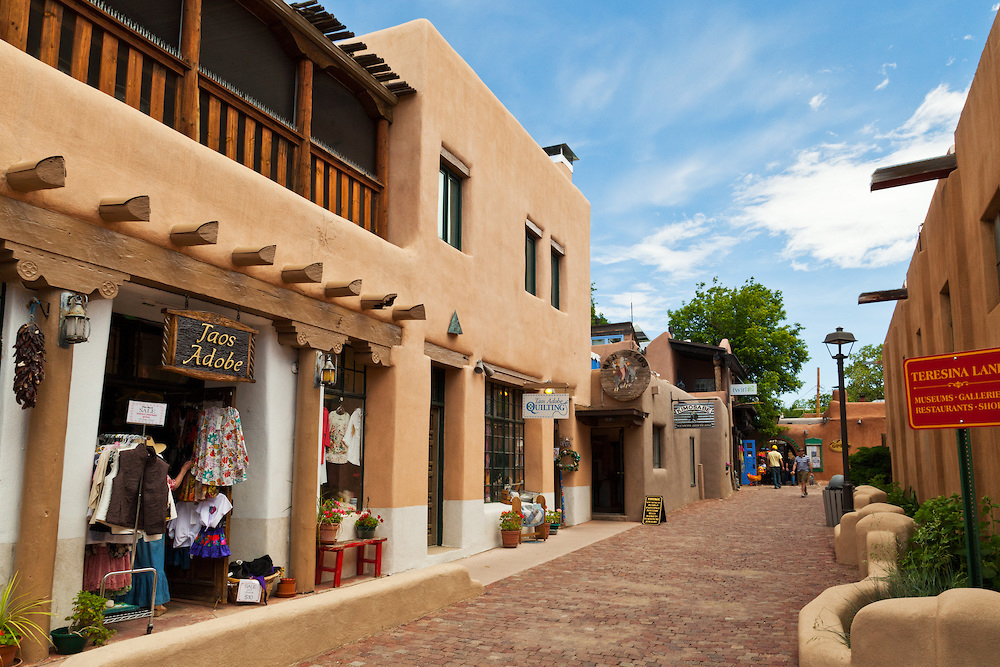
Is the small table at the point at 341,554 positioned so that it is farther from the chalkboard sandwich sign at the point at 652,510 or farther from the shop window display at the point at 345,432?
the chalkboard sandwich sign at the point at 652,510

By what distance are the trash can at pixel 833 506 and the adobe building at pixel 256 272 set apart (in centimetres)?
735

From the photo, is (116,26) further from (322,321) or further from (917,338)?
(917,338)

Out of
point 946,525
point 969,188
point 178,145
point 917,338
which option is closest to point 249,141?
point 178,145

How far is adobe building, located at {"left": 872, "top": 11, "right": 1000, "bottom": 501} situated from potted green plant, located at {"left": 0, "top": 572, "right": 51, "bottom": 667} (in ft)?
21.4

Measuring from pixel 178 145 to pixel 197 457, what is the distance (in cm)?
317

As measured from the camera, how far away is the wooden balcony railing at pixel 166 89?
21.9ft

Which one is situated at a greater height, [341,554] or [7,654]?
[341,554]

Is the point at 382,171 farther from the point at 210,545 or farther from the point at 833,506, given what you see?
the point at 833,506

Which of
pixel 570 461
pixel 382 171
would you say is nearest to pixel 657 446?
pixel 570 461

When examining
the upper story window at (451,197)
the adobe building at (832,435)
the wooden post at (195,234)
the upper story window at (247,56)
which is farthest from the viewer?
the adobe building at (832,435)

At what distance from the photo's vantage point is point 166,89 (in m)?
7.72

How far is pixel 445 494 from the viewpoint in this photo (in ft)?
40.1

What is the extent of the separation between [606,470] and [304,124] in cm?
1397

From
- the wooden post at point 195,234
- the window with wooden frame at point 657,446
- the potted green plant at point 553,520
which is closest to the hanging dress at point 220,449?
the wooden post at point 195,234
